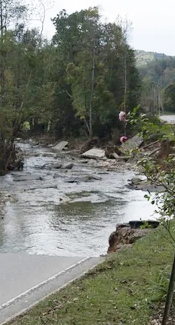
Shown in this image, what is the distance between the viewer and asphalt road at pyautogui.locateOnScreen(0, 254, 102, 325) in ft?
20.0

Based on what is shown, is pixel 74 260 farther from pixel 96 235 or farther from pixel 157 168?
pixel 157 168

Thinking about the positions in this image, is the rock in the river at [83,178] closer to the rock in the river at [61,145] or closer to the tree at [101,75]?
the tree at [101,75]

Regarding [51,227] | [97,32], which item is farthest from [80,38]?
[51,227]

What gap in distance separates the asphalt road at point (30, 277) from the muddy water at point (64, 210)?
1337mm

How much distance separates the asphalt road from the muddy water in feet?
4.39

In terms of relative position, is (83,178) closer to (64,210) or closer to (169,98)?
(64,210)

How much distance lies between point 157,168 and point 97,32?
36.9 metres

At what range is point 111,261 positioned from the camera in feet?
24.0

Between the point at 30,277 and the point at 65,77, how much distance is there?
38.0 meters

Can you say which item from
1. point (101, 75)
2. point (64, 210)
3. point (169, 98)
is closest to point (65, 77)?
point (101, 75)

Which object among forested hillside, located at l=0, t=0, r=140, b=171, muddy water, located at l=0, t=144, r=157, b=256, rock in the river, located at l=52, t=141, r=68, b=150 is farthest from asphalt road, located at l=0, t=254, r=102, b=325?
rock in the river, located at l=52, t=141, r=68, b=150

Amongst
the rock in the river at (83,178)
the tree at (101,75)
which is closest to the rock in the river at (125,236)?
the rock in the river at (83,178)

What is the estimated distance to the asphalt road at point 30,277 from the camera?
240 inches

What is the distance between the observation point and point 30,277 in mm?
7594
